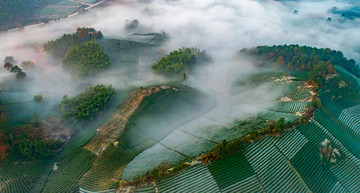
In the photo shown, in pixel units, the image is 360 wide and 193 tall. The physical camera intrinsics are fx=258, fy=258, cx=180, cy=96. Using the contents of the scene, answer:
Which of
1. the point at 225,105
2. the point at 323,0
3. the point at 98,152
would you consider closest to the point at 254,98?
the point at 225,105

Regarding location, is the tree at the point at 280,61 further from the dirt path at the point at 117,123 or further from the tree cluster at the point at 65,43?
the tree cluster at the point at 65,43

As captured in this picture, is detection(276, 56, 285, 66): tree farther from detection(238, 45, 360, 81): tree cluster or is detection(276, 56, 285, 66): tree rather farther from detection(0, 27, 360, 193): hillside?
detection(0, 27, 360, 193): hillside

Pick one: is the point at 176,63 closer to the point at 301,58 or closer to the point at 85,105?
the point at 85,105

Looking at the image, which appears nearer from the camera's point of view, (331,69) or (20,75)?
(331,69)

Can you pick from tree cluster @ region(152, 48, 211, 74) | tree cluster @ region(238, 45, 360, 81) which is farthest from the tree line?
tree cluster @ region(152, 48, 211, 74)

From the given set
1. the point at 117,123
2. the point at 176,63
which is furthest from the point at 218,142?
the point at 176,63
